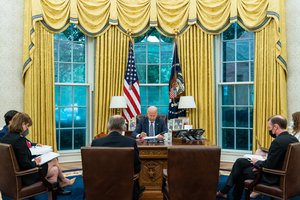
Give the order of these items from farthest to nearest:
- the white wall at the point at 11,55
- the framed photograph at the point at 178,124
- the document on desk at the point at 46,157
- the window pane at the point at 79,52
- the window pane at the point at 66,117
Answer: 1. the window pane at the point at 79,52
2. the window pane at the point at 66,117
3. the white wall at the point at 11,55
4. the framed photograph at the point at 178,124
5. the document on desk at the point at 46,157

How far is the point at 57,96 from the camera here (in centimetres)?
704

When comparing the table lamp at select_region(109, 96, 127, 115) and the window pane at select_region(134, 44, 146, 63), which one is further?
the window pane at select_region(134, 44, 146, 63)

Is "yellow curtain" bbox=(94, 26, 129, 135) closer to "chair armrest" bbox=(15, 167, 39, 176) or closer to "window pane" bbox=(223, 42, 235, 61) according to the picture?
"window pane" bbox=(223, 42, 235, 61)

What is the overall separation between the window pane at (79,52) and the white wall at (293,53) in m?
4.26

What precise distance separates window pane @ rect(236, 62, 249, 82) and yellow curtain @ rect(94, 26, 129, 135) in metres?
2.50

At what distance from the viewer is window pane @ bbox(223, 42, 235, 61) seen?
7143 millimetres

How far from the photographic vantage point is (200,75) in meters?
6.94

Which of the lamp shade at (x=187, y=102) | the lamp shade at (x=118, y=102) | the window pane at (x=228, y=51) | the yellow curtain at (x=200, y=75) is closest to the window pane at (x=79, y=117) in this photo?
the lamp shade at (x=118, y=102)

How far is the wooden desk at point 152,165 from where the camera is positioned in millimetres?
4320

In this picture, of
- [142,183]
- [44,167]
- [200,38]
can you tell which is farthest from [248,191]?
[200,38]

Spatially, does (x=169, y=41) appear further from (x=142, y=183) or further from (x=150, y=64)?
(x=142, y=183)

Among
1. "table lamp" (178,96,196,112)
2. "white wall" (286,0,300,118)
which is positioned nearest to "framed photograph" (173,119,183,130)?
"table lamp" (178,96,196,112)

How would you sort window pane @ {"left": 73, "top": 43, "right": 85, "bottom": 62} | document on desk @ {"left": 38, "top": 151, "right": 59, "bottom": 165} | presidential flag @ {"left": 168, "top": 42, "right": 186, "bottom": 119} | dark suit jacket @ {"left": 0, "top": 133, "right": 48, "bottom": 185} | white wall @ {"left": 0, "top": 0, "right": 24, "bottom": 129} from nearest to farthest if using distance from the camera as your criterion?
1. dark suit jacket @ {"left": 0, "top": 133, "right": 48, "bottom": 185}
2. document on desk @ {"left": 38, "top": 151, "right": 59, "bottom": 165}
3. white wall @ {"left": 0, "top": 0, "right": 24, "bottom": 129}
4. presidential flag @ {"left": 168, "top": 42, "right": 186, "bottom": 119}
5. window pane @ {"left": 73, "top": 43, "right": 85, "bottom": 62}

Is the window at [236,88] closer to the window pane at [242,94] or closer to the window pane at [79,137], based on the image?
the window pane at [242,94]
